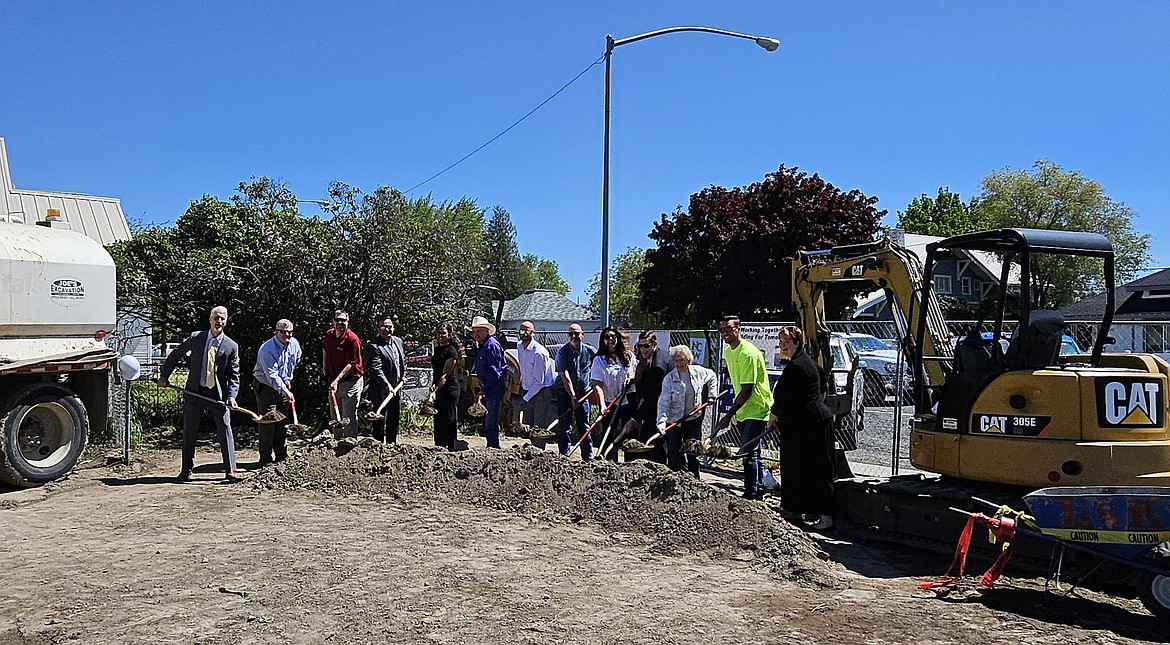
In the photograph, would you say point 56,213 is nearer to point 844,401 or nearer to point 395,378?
point 395,378

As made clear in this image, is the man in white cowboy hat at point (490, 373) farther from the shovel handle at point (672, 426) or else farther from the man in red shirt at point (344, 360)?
the shovel handle at point (672, 426)

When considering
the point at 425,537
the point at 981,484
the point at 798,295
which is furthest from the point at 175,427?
the point at 981,484

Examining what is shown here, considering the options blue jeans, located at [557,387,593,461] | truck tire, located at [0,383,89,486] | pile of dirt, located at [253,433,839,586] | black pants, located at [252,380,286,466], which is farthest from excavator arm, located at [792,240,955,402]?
truck tire, located at [0,383,89,486]

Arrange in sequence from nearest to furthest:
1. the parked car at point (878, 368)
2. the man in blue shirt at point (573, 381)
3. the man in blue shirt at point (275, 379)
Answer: the man in blue shirt at point (275, 379) < the man in blue shirt at point (573, 381) < the parked car at point (878, 368)

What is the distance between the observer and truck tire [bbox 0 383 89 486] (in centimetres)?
1020

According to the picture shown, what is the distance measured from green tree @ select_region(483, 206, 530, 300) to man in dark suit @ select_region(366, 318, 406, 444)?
64.1 m

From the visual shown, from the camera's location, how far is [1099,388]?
278 inches

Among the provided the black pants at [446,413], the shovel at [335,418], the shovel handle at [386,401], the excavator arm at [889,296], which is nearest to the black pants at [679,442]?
the excavator arm at [889,296]

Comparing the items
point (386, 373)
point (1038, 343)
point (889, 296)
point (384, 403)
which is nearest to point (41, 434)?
point (384, 403)

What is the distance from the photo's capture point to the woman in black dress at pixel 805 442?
330 inches

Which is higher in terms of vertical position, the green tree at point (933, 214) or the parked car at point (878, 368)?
the green tree at point (933, 214)

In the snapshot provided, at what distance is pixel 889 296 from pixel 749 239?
25791 mm

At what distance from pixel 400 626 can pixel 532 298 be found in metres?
61.0

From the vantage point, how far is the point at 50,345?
35.2ft
